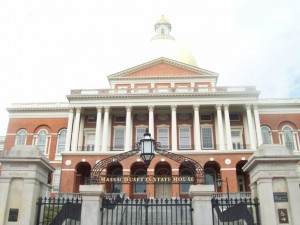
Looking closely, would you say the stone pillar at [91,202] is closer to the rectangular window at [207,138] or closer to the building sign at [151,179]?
the building sign at [151,179]

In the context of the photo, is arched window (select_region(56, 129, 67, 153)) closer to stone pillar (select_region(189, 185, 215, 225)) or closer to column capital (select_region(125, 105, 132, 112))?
column capital (select_region(125, 105, 132, 112))

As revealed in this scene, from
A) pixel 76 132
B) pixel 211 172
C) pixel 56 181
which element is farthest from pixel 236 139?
pixel 56 181

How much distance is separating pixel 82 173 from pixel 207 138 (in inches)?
664

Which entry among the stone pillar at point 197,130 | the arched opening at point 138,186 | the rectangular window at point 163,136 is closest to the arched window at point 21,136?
the arched opening at point 138,186

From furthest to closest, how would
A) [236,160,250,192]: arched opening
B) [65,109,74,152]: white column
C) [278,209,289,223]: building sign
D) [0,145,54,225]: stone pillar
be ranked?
1. [65,109,74,152]: white column
2. [236,160,250,192]: arched opening
3. [0,145,54,225]: stone pillar
4. [278,209,289,223]: building sign

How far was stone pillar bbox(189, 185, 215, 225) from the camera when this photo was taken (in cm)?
1073

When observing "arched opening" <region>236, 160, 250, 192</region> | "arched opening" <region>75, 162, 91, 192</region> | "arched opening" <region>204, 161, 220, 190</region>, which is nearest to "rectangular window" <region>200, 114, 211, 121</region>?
"arched opening" <region>204, 161, 220, 190</region>

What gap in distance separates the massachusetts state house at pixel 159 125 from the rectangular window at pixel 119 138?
13 centimetres

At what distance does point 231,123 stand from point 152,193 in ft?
48.0

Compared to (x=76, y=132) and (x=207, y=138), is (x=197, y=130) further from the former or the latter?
(x=76, y=132)

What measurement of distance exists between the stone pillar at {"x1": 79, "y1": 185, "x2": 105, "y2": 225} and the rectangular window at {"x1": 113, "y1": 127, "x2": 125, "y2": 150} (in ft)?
117

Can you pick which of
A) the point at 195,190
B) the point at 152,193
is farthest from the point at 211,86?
the point at 195,190

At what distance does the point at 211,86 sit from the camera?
4966cm

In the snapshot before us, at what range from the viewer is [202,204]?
1088 cm
